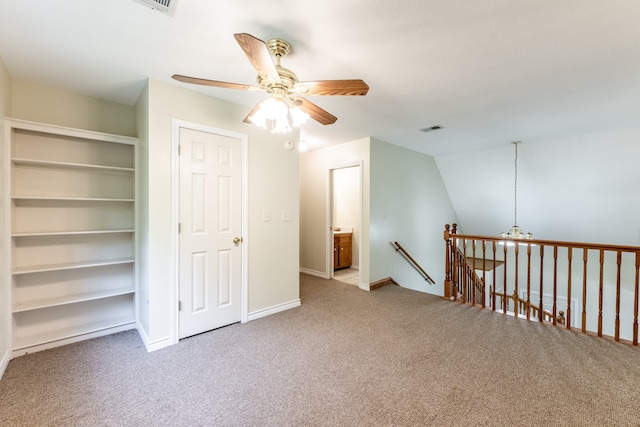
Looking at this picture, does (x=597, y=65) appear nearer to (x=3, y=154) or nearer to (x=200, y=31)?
(x=200, y=31)

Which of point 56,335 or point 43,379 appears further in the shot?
point 56,335

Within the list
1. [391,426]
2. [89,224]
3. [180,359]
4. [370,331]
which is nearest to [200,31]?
[89,224]

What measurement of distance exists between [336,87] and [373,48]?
0.53 m

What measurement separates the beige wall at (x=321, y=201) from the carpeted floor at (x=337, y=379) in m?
1.77

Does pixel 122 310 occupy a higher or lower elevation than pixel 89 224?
lower

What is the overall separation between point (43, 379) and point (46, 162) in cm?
166

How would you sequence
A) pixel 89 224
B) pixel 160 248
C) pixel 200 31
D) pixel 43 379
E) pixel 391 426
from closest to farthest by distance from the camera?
pixel 391 426, pixel 200 31, pixel 43 379, pixel 160 248, pixel 89 224

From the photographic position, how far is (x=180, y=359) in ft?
7.11

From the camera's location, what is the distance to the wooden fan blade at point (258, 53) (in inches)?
48.1

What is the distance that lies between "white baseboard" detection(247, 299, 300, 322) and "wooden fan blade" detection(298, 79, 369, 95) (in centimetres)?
236

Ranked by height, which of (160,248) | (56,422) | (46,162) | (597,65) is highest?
(597,65)

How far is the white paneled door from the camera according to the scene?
8.13 feet

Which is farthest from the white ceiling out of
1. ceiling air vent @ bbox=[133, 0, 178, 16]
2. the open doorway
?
the open doorway

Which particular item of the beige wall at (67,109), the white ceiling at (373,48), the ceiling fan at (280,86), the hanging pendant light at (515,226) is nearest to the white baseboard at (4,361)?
the beige wall at (67,109)
